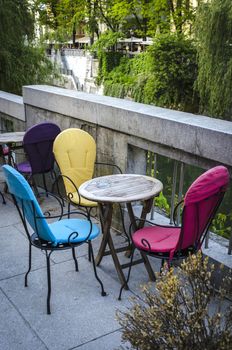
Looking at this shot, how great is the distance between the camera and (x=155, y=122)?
3746 millimetres

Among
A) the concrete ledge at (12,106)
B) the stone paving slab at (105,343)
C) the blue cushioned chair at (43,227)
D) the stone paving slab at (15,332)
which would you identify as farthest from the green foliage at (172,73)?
the stone paving slab at (105,343)

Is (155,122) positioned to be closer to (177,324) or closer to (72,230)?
(72,230)

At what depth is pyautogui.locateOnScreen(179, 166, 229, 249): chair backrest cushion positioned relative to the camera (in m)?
A: 2.66

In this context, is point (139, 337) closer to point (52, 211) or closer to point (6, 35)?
point (52, 211)

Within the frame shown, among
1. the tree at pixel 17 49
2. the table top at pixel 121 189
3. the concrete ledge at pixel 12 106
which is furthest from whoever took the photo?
the tree at pixel 17 49

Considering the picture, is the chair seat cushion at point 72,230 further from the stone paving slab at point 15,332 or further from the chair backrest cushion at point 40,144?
the chair backrest cushion at point 40,144

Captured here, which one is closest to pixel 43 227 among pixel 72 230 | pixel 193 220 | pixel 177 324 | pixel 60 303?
pixel 72 230

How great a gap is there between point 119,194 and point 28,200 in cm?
82

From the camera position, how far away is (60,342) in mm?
2727

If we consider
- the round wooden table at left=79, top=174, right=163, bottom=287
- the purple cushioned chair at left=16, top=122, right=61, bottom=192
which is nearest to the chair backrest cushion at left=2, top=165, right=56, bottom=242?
the round wooden table at left=79, top=174, right=163, bottom=287

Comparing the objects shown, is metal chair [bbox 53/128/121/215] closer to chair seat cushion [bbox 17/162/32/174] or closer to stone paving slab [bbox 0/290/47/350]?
chair seat cushion [bbox 17/162/32/174]

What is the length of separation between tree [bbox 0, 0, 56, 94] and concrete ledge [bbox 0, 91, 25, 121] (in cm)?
417

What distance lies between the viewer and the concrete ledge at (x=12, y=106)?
247 inches

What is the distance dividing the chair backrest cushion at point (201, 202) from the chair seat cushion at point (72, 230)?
0.80 metres
